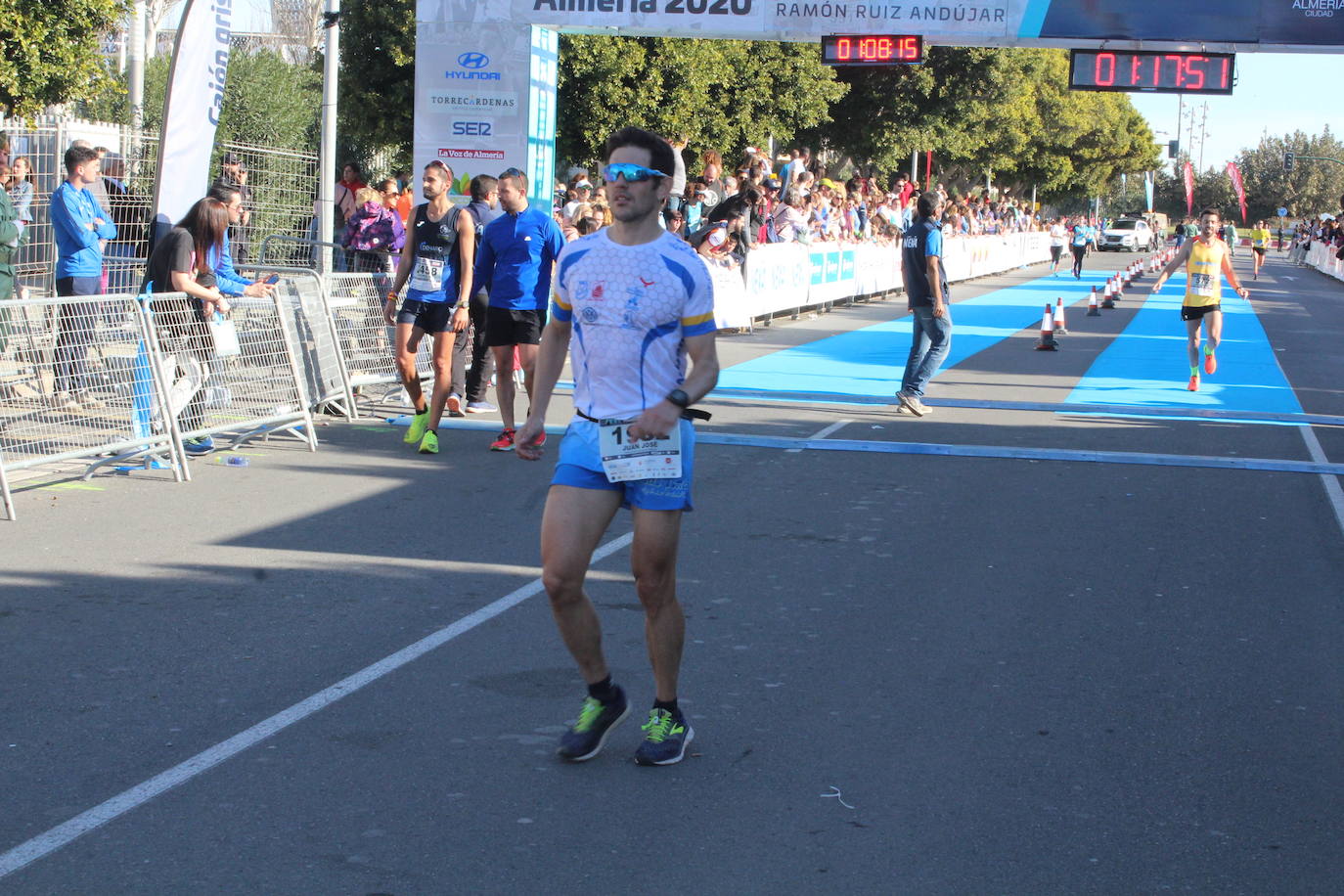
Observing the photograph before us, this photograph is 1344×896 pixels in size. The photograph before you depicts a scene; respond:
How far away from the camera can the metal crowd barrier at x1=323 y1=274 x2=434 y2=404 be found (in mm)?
12070

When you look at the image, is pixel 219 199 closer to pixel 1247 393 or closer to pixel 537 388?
pixel 537 388

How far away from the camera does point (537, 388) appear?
4895 millimetres

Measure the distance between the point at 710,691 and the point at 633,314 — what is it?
1.59 meters

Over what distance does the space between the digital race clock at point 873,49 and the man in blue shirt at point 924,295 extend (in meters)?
7.45

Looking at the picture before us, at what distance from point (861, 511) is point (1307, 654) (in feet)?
10.2

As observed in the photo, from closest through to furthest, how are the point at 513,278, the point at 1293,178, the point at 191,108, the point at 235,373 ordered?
the point at 235,373 < the point at 513,278 < the point at 191,108 < the point at 1293,178

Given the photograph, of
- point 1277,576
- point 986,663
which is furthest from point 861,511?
point 986,663

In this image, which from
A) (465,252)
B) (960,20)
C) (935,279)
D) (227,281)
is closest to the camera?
(465,252)

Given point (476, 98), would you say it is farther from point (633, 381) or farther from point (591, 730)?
point (591, 730)

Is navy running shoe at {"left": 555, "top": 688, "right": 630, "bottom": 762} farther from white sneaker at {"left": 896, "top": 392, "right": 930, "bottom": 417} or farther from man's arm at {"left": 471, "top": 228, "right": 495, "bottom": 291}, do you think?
white sneaker at {"left": 896, "top": 392, "right": 930, "bottom": 417}

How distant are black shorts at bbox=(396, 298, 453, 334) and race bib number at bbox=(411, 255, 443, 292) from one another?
0.11 metres

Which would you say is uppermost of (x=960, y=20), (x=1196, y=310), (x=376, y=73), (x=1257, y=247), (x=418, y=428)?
(x=376, y=73)

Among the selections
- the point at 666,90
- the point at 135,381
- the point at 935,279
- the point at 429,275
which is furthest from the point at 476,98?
the point at 135,381

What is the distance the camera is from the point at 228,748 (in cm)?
474
